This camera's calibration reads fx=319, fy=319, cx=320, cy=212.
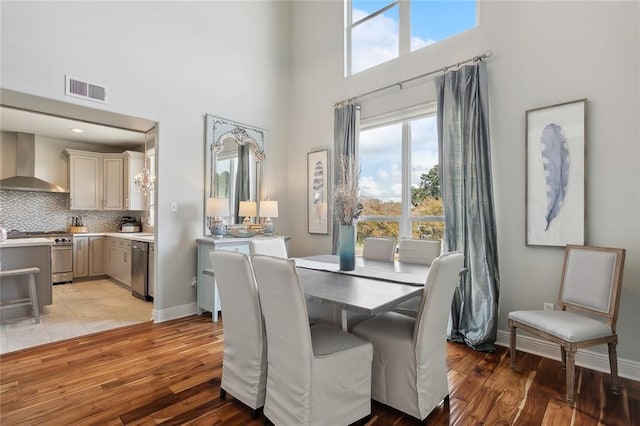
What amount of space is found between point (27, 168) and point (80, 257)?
5.73 ft

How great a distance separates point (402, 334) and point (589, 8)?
288cm

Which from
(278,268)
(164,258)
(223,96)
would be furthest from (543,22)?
(164,258)

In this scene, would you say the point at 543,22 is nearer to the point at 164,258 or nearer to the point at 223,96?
the point at 223,96

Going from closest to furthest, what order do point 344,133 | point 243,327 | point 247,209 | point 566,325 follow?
point 243,327
point 566,325
point 344,133
point 247,209

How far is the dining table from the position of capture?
155 centimetres

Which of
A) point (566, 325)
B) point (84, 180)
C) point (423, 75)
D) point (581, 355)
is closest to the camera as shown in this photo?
point (566, 325)

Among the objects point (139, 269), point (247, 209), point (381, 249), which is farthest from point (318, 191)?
point (139, 269)

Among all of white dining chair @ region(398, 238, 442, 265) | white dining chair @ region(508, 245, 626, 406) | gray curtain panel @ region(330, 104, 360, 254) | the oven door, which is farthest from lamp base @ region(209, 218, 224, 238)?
the oven door

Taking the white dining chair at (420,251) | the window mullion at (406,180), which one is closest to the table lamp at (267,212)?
the window mullion at (406,180)

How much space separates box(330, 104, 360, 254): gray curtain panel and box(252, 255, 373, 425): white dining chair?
237cm

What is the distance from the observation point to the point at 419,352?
168 cm

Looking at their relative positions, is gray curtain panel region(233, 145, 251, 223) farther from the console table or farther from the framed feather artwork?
the framed feather artwork

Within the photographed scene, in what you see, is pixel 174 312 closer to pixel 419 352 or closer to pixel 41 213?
pixel 419 352

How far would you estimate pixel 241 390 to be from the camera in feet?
6.17
